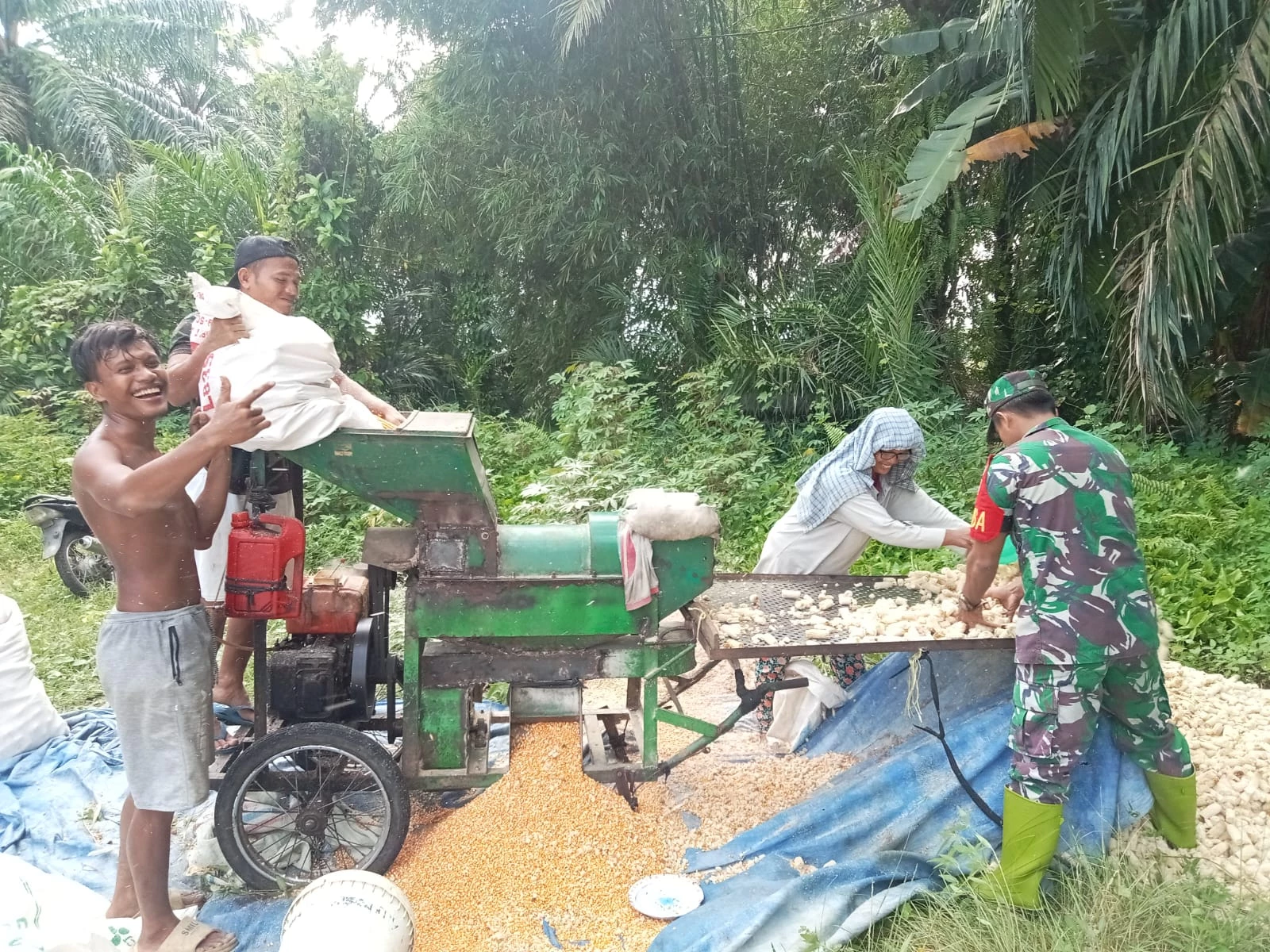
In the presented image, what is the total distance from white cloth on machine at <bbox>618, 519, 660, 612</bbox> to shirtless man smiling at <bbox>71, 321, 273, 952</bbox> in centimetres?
129

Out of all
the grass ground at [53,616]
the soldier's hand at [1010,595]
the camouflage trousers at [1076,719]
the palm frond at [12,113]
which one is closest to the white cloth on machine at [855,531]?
the soldier's hand at [1010,595]

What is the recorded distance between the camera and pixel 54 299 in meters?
9.34

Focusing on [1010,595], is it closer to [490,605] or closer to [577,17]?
[490,605]

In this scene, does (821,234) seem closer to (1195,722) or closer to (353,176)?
(353,176)

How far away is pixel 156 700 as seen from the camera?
2.64 m

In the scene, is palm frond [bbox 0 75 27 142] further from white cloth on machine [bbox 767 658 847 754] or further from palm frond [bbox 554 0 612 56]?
white cloth on machine [bbox 767 658 847 754]

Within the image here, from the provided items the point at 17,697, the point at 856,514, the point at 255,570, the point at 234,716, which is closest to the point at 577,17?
the point at 856,514

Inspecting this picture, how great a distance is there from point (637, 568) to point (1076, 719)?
145 centimetres

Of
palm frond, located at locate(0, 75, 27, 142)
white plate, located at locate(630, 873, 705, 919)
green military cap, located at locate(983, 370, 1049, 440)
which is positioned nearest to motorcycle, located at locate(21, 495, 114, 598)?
white plate, located at locate(630, 873, 705, 919)

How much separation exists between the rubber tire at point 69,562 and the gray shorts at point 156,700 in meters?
4.51

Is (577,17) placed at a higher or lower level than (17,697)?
higher

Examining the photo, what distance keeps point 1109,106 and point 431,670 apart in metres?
5.97

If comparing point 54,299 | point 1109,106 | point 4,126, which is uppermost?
point 4,126

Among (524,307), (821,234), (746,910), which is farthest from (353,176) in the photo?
(746,910)
